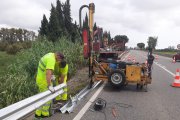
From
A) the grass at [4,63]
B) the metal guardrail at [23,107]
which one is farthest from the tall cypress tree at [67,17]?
the metal guardrail at [23,107]

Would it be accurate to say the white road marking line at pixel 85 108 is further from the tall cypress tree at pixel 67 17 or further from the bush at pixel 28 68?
the tall cypress tree at pixel 67 17

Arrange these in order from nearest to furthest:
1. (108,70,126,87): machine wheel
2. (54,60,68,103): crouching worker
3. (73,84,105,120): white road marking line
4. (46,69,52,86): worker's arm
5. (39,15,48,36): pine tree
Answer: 1. (46,69,52,86): worker's arm
2. (73,84,105,120): white road marking line
3. (54,60,68,103): crouching worker
4. (108,70,126,87): machine wheel
5. (39,15,48,36): pine tree

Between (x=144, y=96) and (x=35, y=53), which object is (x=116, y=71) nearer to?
(x=144, y=96)

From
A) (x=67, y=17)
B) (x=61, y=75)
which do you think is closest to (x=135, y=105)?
(x=61, y=75)

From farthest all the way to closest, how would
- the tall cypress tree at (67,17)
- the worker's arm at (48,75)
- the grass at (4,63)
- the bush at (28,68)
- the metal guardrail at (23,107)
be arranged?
the tall cypress tree at (67,17) < the grass at (4,63) < the bush at (28,68) < the worker's arm at (48,75) < the metal guardrail at (23,107)

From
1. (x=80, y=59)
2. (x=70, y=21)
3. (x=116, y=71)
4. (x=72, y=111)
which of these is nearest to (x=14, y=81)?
(x=116, y=71)

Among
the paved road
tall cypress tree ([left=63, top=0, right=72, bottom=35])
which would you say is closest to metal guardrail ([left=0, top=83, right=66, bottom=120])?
the paved road

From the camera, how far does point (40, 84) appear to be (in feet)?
24.0

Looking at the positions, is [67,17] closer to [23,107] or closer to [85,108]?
[85,108]

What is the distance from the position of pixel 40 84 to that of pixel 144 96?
4.29 meters

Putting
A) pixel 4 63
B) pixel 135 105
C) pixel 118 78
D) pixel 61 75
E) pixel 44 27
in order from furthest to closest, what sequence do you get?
pixel 44 27, pixel 4 63, pixel 118 78, pixel 135 105, pixel 61 75

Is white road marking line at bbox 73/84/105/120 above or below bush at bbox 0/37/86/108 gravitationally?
below


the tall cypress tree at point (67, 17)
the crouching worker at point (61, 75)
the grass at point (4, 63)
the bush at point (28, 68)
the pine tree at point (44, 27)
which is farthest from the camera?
the tall cypress tree at point (67, 17)

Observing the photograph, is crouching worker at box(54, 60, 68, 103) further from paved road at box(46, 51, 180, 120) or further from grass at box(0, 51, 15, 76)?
grass at box(0, 51, 15, 76)
